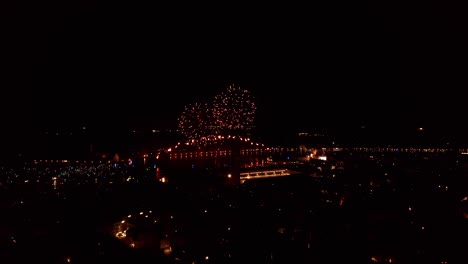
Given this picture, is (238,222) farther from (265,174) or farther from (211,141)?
(211,141)

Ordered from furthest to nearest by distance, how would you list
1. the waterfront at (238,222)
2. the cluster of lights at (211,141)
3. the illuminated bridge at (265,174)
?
the cluster of lights at (211,141) → the illuminated bridge at (265,174) → the waterfront at (238,222)

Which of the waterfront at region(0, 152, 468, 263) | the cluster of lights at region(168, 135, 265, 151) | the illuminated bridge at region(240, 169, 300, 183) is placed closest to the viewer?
the waterfront at region(0, 152, 468, 263)

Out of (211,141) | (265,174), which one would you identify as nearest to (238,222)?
(265,174)

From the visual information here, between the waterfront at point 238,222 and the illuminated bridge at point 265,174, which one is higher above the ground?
the waterfront at point 238,222

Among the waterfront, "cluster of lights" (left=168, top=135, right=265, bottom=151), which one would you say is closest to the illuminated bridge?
the waterfront

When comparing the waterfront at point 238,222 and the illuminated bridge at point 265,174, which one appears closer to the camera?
the waterfront at point 238,222

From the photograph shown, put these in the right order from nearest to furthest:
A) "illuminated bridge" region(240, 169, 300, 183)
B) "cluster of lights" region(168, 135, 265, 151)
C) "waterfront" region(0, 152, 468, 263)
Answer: "waterfront" region(0, 152, 468, 263) → "illuminated bridge" region(240, 169, 300, 183) → "cluster of lights" region(168, 135, 265, 151)

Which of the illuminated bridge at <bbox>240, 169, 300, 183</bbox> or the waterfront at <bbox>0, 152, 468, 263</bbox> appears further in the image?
the illuminated bridge at <bbox>240, 169, 300, 183</bbox>

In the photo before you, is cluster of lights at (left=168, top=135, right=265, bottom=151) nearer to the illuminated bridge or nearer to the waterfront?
the illuminated bridge

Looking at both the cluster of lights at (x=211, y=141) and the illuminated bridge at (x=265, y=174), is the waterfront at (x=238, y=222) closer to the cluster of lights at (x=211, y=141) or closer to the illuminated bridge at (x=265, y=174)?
the illuminated bridge at (x=265, y=174)

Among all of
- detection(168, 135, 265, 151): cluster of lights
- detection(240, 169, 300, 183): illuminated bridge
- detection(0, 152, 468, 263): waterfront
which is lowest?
detection(240, 169, 300, 183): illuminated bridge

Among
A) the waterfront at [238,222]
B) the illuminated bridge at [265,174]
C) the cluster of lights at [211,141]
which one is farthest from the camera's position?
the cluster of lights at [211,141]

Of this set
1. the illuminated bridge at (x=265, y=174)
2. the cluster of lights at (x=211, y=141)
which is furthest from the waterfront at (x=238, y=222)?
the cluster of lights at (x=211, y=141)
